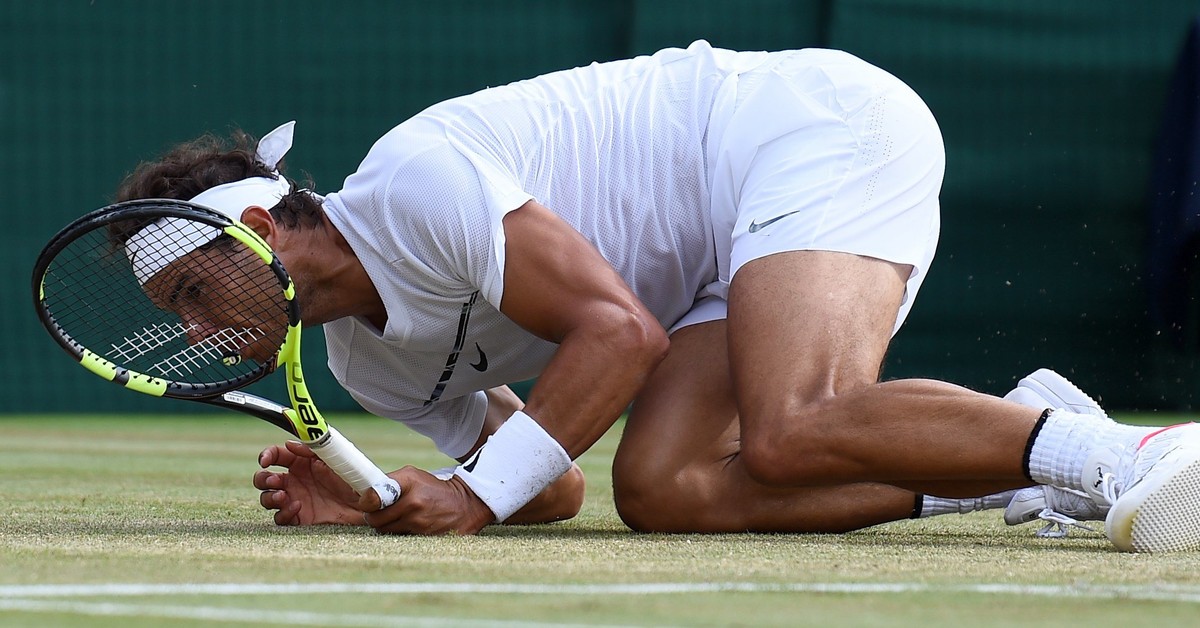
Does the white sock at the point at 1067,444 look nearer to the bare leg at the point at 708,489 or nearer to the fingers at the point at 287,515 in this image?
the bare leg at the point at 708,489

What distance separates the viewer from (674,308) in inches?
109

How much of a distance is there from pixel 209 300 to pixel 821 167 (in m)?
0.95

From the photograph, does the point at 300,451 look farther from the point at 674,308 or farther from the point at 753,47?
the point at 753,47

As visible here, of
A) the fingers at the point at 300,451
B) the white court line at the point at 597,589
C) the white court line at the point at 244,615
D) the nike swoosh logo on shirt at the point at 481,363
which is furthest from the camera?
the nike swoosh logo on shirt at the point at 481,363

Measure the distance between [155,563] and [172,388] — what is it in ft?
1.85

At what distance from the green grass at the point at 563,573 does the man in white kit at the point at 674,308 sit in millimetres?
84

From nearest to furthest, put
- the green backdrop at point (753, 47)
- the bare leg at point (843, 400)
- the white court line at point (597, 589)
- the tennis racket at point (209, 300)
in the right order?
the white court line at point (597, 589)
the bare leg at point (843, 400)
the tennis racket at point (209, 300)
the green backdrop at point (753, 47)

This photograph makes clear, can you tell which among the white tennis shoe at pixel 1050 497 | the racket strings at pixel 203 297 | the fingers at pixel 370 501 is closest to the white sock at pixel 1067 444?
the white tennis shoe at pixel 1050 497

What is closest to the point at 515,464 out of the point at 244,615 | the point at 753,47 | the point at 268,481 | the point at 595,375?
the point at 595,375

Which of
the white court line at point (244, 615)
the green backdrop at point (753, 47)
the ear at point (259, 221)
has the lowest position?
the green backdrop at point (753, 47)

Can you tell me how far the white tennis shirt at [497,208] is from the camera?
2357mm

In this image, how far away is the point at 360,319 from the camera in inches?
104

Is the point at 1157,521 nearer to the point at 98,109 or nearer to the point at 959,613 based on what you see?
the point at 959,613

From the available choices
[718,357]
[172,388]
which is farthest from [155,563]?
[718,357]
